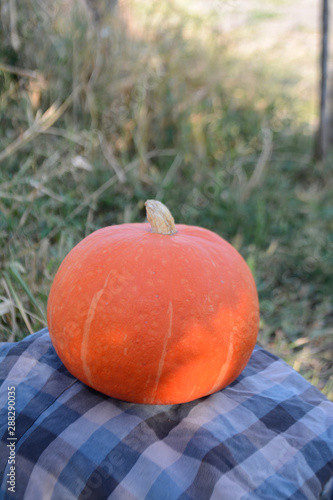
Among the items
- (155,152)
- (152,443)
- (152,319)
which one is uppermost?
(152,319)

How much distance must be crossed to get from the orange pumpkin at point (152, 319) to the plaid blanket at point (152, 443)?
0.23 feet

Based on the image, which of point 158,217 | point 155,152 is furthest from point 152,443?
point 155,152

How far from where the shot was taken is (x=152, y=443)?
3.85ft

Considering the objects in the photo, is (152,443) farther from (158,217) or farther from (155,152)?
(155,152)

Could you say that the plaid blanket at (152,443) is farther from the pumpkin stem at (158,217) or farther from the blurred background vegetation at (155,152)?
the blurred background vegetation at (155,152)

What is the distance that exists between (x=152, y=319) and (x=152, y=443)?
31 cm

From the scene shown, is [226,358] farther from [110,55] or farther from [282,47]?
[282,47]

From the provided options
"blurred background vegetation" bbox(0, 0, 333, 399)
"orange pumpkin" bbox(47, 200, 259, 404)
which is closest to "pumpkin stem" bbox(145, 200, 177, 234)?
"orange pumpkin" bbox(47, 200, 259, 404)

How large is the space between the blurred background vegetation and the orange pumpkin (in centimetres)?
73

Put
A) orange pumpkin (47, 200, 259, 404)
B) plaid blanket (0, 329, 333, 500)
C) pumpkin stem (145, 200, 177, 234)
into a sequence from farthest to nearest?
pumpkin stem (145, 200, 177, 234) < orange pumpkin (47, 200, 259, 404) < plaid blanket (0, 329, 333, 500)

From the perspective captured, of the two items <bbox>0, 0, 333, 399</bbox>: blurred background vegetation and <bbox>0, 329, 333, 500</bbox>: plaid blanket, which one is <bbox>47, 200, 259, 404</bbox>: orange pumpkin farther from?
<bbox>0, 0, 333, 399</bbox>: blurred background vegetation

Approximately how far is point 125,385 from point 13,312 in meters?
0.71

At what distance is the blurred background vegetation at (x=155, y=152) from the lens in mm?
2494

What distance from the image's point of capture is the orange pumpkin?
1213 mm
